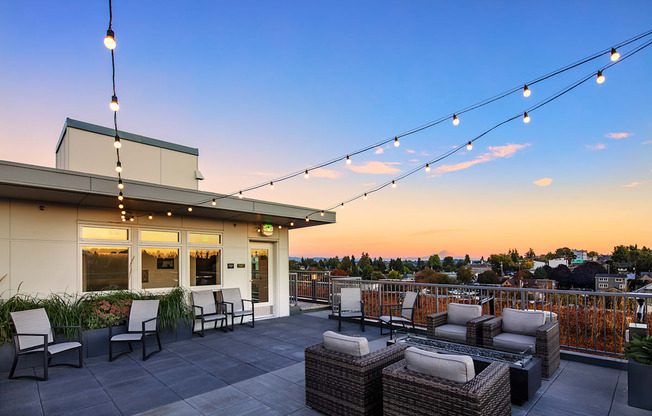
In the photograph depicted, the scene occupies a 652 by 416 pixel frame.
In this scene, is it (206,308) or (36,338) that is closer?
(36,338)

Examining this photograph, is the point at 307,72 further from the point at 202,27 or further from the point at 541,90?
the point at 541,90

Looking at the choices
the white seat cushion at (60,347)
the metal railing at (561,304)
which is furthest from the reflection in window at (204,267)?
the metal railing at (561,304)

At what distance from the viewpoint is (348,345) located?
3.07 metres

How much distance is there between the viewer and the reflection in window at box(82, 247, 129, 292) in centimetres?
607

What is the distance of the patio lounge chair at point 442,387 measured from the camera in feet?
7.34

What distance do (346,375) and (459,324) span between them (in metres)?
2.82

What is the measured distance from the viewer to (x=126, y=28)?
401cm

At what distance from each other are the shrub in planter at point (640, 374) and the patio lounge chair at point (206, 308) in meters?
6.10

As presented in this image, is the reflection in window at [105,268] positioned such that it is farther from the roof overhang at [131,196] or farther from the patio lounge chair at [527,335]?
the patio lounge chair at [527,335]

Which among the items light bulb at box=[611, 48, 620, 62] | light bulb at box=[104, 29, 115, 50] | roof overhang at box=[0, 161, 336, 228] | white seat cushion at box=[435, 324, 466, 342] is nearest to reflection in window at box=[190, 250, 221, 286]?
roof overhang at box=[0, 161, 336, 228]

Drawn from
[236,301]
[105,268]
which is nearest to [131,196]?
[105,268]

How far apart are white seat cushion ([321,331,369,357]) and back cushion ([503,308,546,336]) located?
8.43 ft

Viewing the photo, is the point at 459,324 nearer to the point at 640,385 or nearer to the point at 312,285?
the point at 640,385

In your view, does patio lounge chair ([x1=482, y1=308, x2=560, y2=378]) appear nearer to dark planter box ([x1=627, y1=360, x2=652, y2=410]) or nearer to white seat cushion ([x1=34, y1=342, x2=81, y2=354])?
dark planter box ([x1=627, y1=360, x2=652, y2=410])
